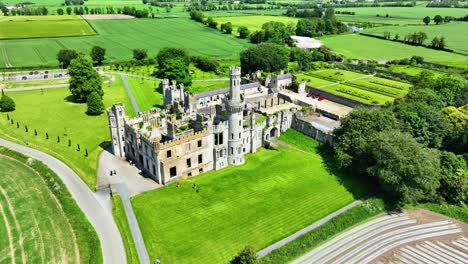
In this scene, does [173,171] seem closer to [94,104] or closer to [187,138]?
[187,138]

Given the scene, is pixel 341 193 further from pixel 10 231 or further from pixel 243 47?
pixel 243 47

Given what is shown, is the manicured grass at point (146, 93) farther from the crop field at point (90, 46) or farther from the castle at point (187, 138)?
the crop field at point (90, 46)

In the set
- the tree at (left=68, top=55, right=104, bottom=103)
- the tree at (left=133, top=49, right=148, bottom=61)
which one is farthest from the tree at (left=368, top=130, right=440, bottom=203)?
the tree at (left=133, top=49, right=148, bottom=61)

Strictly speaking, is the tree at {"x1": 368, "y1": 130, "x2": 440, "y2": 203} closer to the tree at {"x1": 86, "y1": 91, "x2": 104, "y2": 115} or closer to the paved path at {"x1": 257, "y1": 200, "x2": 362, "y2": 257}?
the paved path at {"x1": 257, "y1": 200, "x2": 362, "y2": 257}

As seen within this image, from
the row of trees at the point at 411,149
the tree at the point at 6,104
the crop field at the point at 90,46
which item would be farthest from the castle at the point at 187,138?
the crop field at the point at 90,46

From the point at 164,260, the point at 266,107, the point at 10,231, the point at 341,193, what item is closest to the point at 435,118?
the point at 341,193

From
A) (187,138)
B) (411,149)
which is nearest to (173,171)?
(187,138)
